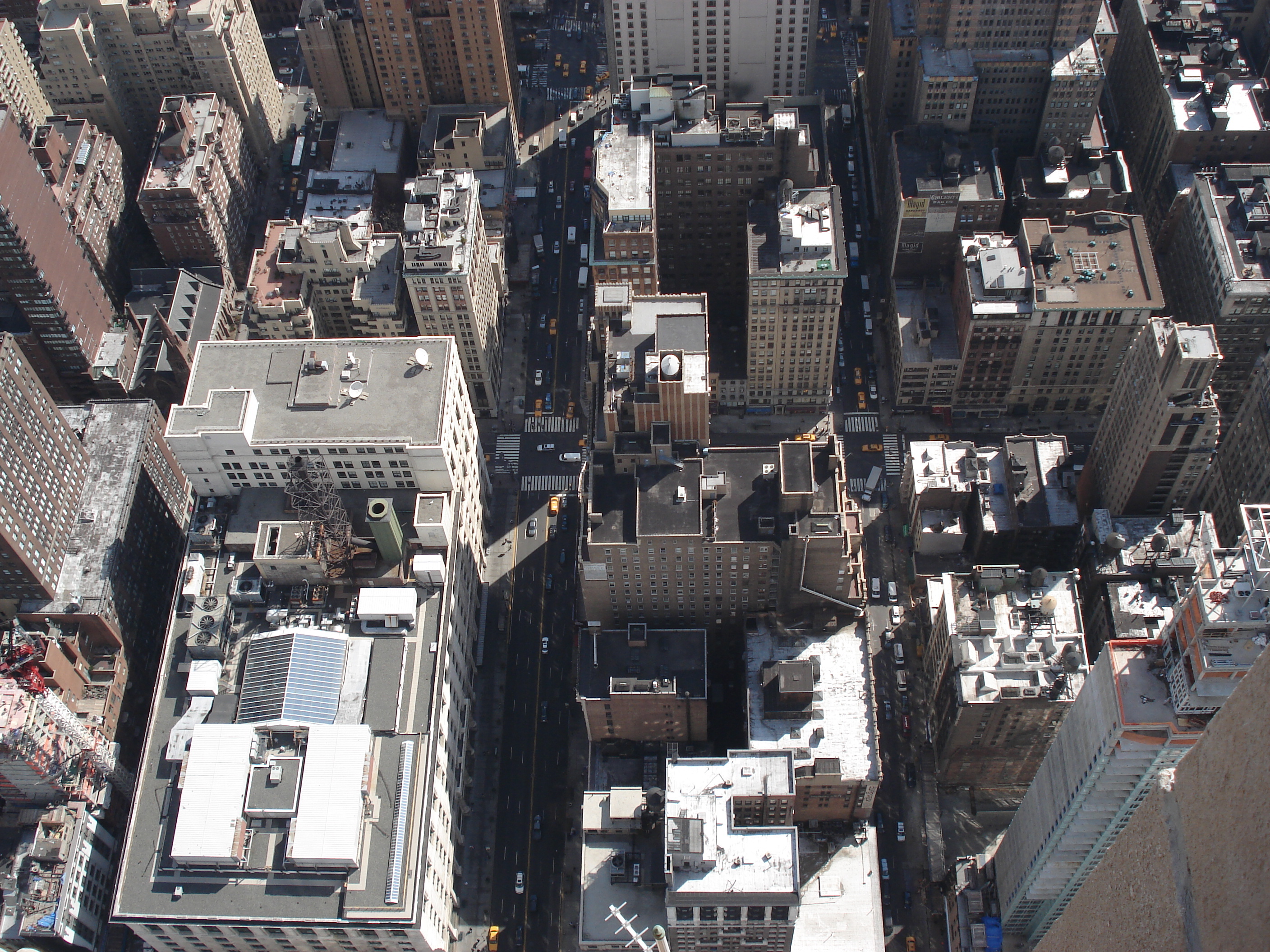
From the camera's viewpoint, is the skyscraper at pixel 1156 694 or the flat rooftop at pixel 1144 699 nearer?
the skyscraper at pixel 1156 694

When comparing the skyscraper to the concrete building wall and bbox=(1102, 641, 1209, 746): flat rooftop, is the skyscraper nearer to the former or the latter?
bbox=(1102, 641, 1209, 746): flat rooftop

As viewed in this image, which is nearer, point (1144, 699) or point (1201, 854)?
point (1201, 854)

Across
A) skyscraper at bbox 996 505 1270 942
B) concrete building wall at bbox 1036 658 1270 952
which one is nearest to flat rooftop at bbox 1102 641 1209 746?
skyscraper at bbox 996 505 1270 942

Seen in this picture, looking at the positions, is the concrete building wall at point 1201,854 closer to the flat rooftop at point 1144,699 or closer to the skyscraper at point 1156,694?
the skyscraper at point 1156,694

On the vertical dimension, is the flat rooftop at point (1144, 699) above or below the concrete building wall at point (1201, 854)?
above

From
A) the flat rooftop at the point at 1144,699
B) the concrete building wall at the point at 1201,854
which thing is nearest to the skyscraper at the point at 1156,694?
the flat rooftop at the point at 1144,699

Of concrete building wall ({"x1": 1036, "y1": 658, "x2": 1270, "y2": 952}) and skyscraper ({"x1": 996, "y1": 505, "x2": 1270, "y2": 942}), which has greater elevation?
skyscraper ({"x1": 996, "y1": 505, "x2": 1270, "y2": 942})

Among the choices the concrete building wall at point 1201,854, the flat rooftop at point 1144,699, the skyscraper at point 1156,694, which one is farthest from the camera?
the flat rooftop at point 1144,699

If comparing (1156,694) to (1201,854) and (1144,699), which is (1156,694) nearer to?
(1144,699)

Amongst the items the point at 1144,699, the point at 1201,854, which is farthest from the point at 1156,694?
the point at 1201,854

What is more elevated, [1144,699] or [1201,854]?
[1144,699]

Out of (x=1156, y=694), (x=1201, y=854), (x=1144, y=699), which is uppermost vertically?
(x=1156, y=694)

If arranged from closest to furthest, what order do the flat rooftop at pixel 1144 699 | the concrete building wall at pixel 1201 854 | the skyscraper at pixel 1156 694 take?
the concrete building wall at pixel 1201 854, the skyscraper at pixel 1156 694, the flat rooftop at pixel 1144 699
